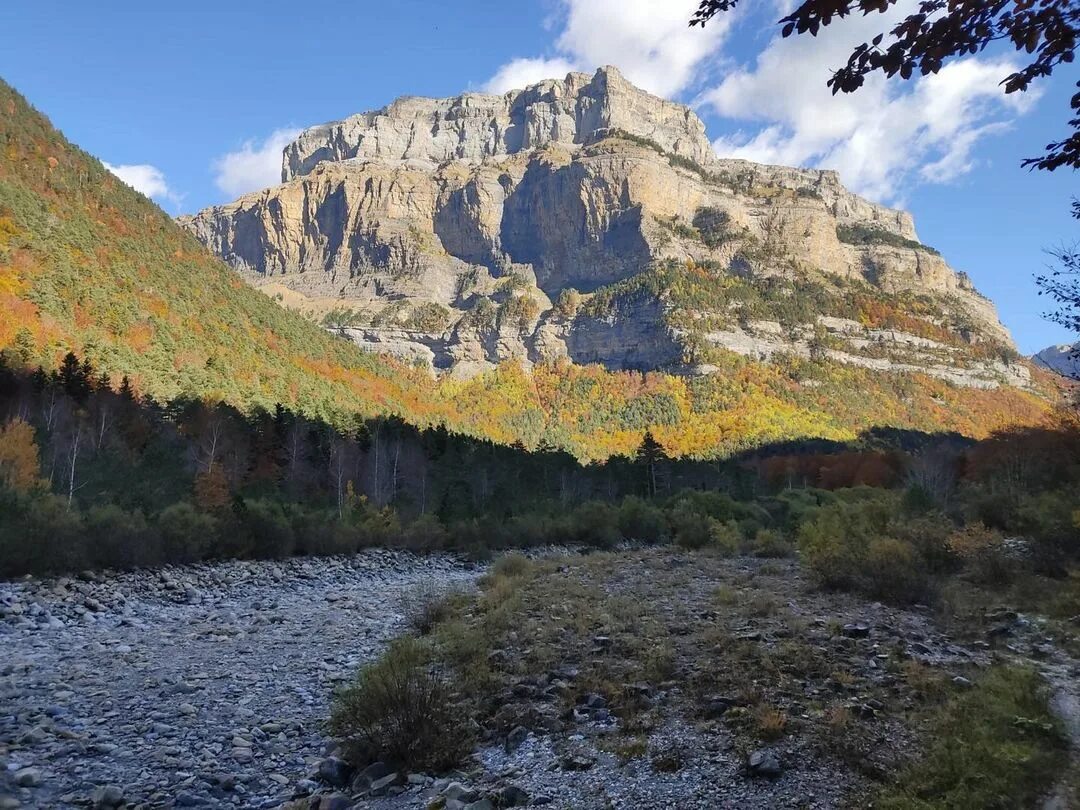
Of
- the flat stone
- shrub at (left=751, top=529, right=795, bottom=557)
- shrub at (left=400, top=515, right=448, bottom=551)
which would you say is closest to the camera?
the flat stone

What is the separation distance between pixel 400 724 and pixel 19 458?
95.4ft

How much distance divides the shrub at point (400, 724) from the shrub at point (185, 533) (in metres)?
18.1

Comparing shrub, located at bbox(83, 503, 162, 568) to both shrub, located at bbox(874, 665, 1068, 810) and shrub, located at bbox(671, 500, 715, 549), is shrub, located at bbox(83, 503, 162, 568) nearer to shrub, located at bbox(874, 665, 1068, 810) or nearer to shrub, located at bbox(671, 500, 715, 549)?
shrub, located at bbox(874, 665, 1068, 810)

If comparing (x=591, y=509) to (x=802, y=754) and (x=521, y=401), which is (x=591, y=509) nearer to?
(x=802, y=754)

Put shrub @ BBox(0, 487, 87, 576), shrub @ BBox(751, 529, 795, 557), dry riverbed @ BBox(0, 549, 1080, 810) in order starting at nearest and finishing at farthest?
1. dry riverbed @ BBox(0, 549, 1080, 810)
2. shrub @ BBox(0, 487, 87, 576)
3. shrub @ BBox(751, 529, 795, 557)

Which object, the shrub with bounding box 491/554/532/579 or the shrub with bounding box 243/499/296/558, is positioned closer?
the shrub with bounding box 491/554/532/579

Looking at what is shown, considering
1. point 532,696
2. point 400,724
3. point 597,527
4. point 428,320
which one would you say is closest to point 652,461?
point 597,527

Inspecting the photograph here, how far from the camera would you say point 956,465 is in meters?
57.3

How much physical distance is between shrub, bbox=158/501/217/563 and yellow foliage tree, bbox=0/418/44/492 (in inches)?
227

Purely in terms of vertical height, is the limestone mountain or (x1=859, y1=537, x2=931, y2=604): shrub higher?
the limestone mountain

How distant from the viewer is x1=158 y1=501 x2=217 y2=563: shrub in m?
22.3

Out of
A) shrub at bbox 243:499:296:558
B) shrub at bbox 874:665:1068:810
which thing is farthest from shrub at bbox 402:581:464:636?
shrub at bbox 243:499:296:558

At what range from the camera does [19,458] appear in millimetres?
27062

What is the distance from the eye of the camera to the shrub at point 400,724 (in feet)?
21.9
